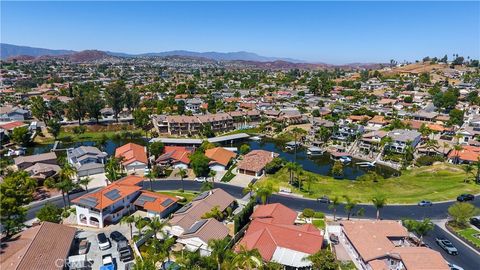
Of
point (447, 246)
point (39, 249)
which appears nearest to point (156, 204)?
point (39, 249)

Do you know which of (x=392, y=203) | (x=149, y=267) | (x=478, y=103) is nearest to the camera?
(x=149, y=267)

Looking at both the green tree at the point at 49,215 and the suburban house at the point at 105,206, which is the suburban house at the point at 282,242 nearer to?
the suburban house at the point at 105,206

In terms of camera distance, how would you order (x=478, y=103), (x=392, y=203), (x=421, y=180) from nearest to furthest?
1. (x=392, y=203)
2. (x=421, y=180)
3. (x=478, y=103)

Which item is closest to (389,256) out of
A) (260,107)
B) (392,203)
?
(392,203)

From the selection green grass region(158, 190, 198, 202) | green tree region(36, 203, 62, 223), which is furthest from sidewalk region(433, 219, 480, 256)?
green tree region(36, 203, 62, 223)

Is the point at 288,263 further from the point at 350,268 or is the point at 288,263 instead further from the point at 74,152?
the point at 74,152

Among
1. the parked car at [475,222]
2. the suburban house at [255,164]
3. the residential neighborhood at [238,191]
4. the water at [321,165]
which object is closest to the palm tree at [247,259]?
the residential neighborhood at [238,191]

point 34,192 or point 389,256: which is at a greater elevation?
point 389,256
